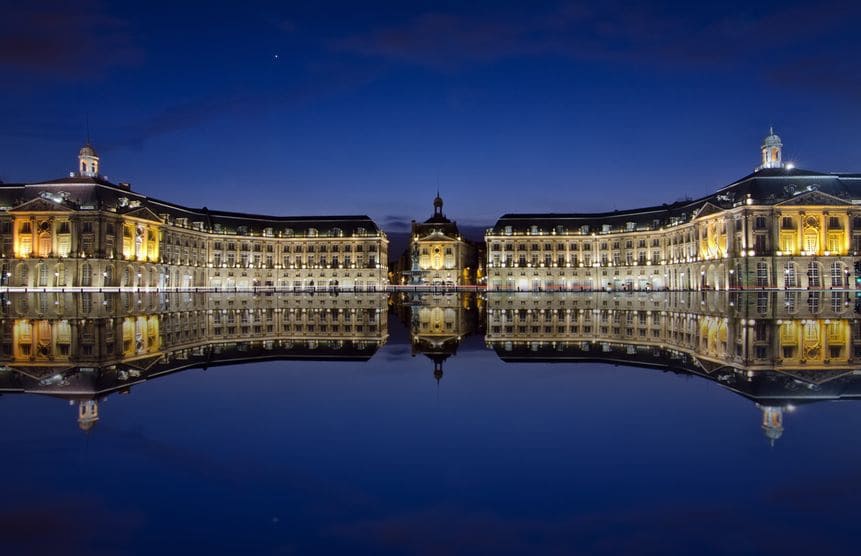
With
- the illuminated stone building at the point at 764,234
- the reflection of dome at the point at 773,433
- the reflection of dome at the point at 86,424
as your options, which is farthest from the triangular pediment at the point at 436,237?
the reflection of dome at the point at 773,433

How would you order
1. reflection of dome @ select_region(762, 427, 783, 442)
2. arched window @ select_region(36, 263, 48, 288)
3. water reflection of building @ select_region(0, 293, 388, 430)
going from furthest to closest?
arched window @ select_region(36, 263, 48, 288)
water reflection of building @ select_region(0, 293, 388, 430)
reflection of dome @ select_region(762, 427, 783, 442)

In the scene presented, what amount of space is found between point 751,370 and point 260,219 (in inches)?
4731

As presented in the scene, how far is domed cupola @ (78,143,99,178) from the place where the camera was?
8612cm

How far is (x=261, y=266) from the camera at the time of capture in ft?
390

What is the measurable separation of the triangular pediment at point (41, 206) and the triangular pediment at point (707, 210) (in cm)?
8775

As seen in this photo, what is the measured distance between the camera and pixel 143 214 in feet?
289

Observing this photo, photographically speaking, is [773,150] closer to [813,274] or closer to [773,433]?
[813,274]

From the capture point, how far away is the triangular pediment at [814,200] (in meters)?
73.2

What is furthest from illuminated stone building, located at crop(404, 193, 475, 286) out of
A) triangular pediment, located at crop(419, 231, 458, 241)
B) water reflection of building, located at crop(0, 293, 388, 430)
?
water reflection of building, located at crop(0, 293, 388, 430)

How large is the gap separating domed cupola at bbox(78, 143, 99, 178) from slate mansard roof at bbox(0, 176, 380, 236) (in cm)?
223

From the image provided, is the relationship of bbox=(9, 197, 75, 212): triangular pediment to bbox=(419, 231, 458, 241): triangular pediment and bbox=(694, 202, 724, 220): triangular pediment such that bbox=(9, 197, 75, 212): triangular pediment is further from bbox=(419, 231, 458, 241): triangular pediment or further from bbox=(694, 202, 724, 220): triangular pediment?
bbox=(694, 202, 724, 220): triangular pediment

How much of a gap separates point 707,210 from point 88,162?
9017 cm

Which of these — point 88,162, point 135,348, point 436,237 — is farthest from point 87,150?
point 135,348

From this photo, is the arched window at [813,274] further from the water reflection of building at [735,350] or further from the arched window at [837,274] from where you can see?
the water reflection of building at [735,350]
